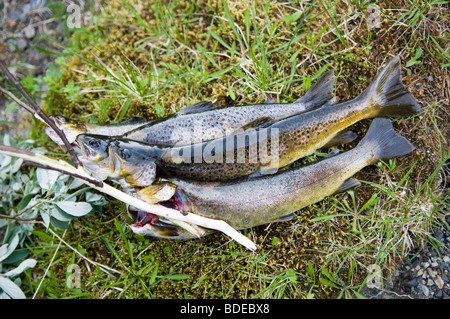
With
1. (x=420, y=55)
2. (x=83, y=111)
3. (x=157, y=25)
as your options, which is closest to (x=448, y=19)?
(x=420, y=55)

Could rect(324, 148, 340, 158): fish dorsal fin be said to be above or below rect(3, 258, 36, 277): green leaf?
above

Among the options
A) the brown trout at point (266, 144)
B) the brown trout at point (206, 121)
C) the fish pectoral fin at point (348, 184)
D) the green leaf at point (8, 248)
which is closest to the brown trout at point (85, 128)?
the brown trout at point (206, 121)

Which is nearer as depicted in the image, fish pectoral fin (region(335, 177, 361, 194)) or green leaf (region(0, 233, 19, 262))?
fish pectoral fin (region(335, 177, 361, 194))

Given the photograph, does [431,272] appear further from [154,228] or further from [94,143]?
[94,143]

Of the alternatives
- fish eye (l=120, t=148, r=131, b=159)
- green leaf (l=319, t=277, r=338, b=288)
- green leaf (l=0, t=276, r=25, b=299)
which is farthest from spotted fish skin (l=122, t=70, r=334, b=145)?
green leaf (l=0, t=276, r=25, b=299)

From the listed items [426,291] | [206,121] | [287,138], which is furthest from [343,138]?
[426,291]

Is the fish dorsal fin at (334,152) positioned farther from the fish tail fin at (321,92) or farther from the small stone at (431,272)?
the small stone at (431,272)

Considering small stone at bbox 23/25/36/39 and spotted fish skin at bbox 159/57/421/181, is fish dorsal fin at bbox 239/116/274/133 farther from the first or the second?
small stone at bbox 23/25/36/39
